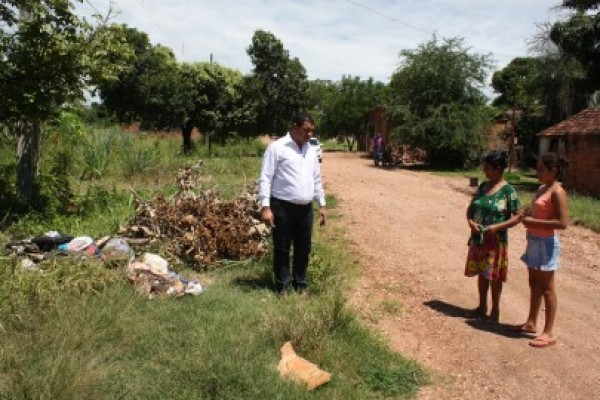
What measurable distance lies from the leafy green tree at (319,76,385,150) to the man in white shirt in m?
37.4

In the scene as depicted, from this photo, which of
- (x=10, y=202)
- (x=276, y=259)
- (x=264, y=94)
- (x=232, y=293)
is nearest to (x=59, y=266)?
(x=232, y=293)

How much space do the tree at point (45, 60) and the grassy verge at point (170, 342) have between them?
3631mm

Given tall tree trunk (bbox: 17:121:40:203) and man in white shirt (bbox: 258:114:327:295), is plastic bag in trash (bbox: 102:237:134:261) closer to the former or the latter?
man in white shirt (bbox: 258:114:327:295)

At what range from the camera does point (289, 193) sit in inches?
212

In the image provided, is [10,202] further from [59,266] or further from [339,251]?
[339,251]

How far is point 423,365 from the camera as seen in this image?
14.9 feet

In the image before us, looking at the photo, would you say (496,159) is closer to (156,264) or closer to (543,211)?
(543,211)

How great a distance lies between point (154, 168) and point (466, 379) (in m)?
11.8

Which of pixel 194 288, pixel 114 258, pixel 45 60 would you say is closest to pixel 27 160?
pixel 45 60

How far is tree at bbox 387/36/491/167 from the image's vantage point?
81.9 feet

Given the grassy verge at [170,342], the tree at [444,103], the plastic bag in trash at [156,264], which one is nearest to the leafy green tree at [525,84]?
the tree at [444,103]

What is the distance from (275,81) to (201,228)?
28.3 metres

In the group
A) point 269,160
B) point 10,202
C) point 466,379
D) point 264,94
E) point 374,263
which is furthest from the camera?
point 264,94

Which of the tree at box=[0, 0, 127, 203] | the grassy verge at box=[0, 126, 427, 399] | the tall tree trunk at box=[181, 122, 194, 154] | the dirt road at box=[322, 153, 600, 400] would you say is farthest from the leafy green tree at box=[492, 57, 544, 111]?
the grassy verge at box=[0, 126, 427, 399]
